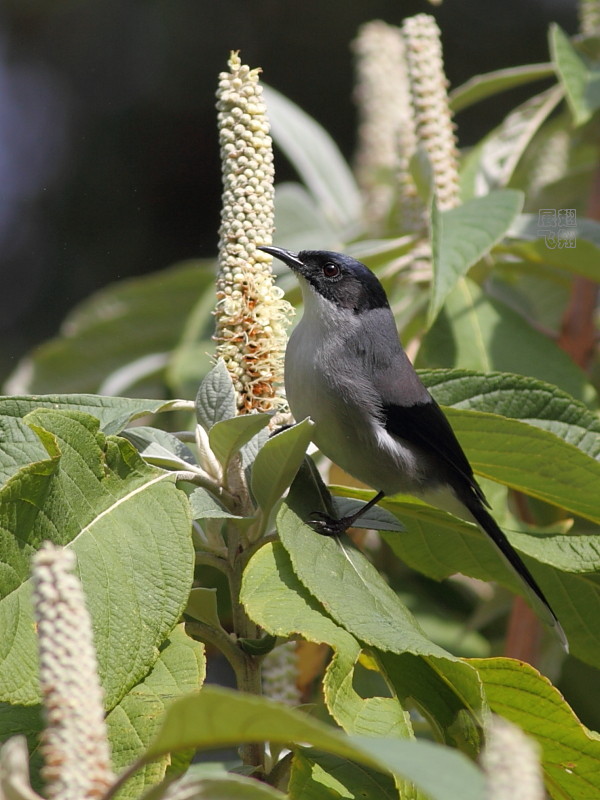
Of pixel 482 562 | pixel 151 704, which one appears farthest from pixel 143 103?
pixel 151 704

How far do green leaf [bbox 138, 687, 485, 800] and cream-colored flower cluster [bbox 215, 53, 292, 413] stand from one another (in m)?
0.74

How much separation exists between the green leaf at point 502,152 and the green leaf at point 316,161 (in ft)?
2.30

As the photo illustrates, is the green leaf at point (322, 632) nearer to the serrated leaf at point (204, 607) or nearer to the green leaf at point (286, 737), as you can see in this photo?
the serrated leaf at point (204, 607)

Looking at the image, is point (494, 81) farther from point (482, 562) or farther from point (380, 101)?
point (482, 562)

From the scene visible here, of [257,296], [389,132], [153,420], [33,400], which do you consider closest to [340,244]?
[153,420]

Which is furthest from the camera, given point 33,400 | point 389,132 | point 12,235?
point 12,235

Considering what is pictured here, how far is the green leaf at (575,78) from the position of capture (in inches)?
87.7

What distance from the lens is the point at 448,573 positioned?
161 centimetres

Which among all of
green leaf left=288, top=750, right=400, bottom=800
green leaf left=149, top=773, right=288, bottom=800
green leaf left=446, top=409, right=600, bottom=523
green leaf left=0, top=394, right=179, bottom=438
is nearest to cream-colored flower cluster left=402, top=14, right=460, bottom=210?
green leaf left=446, top=409, right=600, bottom=523

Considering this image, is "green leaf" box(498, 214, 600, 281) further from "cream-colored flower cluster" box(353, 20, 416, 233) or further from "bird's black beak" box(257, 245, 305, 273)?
"cream-colored flower cluster" box(353, 20, 416, 233)

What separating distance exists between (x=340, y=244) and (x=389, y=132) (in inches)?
42.7

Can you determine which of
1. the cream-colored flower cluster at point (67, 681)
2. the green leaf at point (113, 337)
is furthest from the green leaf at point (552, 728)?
the green leaf at point (113, 337)

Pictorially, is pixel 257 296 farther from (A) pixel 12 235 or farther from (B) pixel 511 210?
(A) pixel 12 235

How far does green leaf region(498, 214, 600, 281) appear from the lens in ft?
6.92
